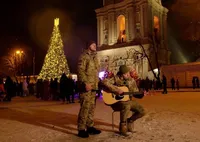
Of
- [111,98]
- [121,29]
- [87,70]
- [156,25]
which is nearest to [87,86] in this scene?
[87,70]

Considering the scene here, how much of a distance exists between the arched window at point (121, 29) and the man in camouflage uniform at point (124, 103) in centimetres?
5189

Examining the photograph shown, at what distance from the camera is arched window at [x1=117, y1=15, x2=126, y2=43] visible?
58287 mm

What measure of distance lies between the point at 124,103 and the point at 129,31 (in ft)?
170

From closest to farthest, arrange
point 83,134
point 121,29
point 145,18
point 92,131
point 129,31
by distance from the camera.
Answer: point 83,134
point 92,131
point 145,18
point 129,31
point 121,29

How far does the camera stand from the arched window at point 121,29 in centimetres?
5829

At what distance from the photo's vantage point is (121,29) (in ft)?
196

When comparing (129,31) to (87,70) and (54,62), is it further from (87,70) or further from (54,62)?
(87,70)

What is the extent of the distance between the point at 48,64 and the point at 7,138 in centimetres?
3219

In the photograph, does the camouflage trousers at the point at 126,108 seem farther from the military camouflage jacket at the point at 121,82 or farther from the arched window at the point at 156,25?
the arched window at the point at 156,25

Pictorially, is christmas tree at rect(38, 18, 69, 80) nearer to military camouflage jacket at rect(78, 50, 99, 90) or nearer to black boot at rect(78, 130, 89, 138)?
military camouflage jacket at rect(78, 50, 99, 90)

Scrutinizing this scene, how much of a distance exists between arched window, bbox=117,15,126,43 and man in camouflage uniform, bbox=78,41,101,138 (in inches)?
2046

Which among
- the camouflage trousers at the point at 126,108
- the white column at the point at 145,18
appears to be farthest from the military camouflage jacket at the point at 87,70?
the white column at the point at 145,18

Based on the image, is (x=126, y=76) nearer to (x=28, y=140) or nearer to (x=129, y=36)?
(x=28, y=140)

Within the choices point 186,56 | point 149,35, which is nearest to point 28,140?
point 149,35
